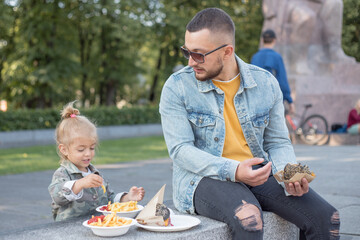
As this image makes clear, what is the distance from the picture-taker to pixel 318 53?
15.2 metres

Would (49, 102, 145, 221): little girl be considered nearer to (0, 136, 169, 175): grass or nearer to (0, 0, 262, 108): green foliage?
(0, 136, 169, 175): grass

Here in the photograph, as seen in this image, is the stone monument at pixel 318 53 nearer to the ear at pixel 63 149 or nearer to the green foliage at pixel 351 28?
the green foliage at pixel 351 28

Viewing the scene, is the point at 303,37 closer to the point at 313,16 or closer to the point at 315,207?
the point at 313,16

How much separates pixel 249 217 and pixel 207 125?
0.70m

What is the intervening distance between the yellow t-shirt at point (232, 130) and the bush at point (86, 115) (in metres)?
14.4

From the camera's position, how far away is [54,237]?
2.74 m

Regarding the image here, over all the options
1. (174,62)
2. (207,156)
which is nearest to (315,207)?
(207,156)

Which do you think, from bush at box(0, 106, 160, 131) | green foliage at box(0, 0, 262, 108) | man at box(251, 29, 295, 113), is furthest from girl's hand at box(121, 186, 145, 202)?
green foliage at box(0, 0, 262, 108)

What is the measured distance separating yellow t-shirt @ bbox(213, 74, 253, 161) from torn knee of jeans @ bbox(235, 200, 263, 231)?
0.51 metres

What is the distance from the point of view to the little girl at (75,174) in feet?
11.2

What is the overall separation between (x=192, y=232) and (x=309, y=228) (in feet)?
2.60

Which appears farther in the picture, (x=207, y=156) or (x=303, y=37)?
(x=303, y=37)

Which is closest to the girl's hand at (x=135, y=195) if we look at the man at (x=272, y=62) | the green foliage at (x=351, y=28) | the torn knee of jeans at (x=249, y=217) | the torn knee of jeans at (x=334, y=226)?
the torn knee of jeans at (x=249, y=217)

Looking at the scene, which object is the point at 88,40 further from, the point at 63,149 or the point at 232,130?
the point at 232,130
